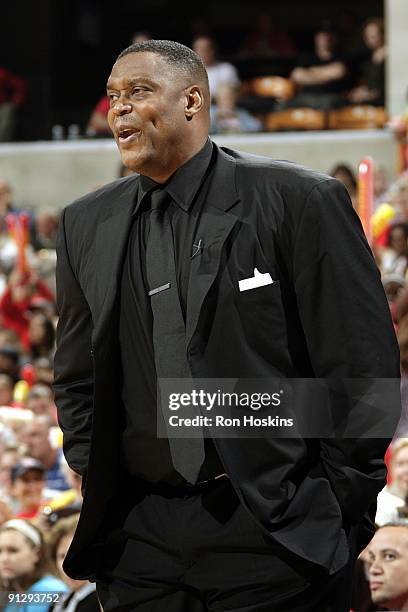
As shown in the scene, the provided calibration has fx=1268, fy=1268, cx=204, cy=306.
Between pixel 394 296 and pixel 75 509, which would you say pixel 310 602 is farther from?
pixel 394 296

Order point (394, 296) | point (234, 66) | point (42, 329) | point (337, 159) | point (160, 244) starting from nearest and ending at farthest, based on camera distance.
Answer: point (160, 244) < point (394, 296) < point (42, 329) < point (337, 159) < point (234, 66)

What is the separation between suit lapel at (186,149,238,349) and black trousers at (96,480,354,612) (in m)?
0.27

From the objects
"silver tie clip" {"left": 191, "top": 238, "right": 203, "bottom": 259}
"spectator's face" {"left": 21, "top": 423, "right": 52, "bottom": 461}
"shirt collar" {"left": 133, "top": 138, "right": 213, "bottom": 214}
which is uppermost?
"shirt collar" {"left": 133, "top": 138, "right": 213, "bottom": 214}

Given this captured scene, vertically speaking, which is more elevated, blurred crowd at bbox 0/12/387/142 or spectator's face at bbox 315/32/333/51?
spectator's face at bbox 315/32/333/51

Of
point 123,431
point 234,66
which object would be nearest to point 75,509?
point 123,431

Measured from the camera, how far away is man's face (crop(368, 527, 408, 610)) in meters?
3.44

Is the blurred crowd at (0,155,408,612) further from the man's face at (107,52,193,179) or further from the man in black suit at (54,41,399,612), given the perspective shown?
the man's face at (107,52,193,179)

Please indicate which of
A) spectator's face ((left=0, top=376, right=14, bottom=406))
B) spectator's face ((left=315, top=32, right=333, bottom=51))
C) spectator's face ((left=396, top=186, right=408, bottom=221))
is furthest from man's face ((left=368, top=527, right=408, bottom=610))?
spectator's face ((left=315, top=32, right=333, bottom=51))

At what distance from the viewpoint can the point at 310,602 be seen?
6.39ft

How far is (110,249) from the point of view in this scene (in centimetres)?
209

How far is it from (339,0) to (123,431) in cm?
1311

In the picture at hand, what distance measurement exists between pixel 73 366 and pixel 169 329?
0.90 ft

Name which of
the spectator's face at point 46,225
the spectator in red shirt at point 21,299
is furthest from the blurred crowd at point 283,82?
the spectator in red shirt at point 21,299

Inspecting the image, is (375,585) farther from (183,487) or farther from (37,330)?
(37,330)
